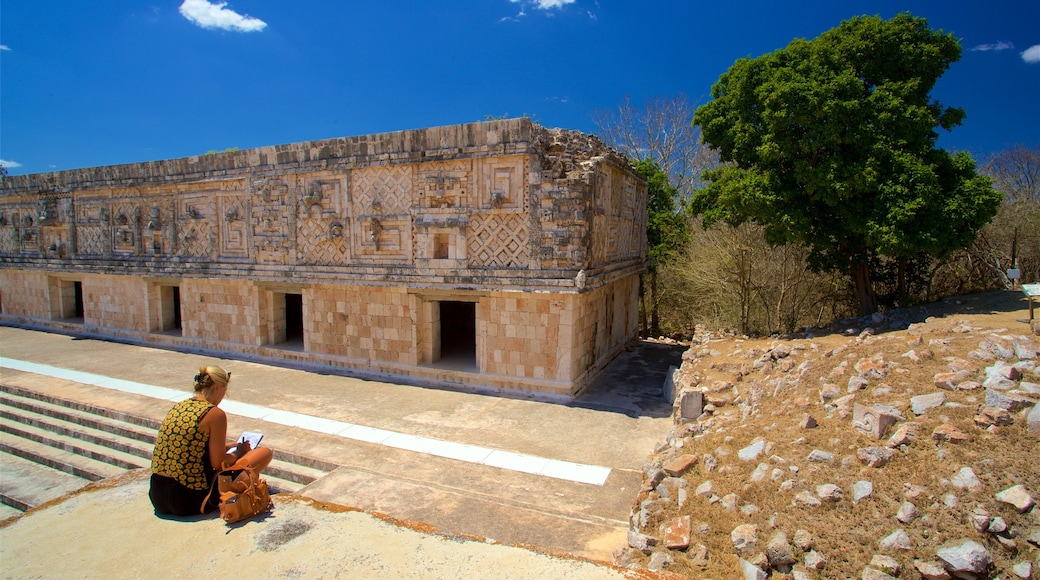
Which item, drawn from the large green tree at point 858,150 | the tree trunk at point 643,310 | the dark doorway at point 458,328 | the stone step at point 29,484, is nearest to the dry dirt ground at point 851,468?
the large green tree at point 858,150

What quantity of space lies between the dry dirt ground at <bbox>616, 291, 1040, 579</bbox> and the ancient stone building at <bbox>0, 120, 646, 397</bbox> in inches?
144

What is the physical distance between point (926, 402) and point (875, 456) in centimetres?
78

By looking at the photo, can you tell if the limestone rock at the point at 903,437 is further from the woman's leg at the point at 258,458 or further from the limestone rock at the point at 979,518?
the woman's leg at the point at 258,458

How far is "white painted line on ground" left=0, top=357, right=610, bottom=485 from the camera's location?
19.4 feet

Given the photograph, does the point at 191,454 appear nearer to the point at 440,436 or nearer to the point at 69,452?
the point at 440,436

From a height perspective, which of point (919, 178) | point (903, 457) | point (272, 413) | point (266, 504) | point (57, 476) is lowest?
point (57, 476)

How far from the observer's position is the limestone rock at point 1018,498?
3000 mm

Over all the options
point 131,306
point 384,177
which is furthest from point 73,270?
point 384,177

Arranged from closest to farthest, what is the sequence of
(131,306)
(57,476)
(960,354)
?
(960,354) < (57,476) < (131,306)

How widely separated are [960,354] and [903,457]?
1.82 m

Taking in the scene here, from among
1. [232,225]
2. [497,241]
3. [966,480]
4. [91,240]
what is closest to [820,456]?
[966,480]

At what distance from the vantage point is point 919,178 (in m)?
7.40

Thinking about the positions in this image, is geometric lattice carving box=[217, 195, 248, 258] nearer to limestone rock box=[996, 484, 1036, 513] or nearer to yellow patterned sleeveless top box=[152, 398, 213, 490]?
yellow patterned sleeveless top box=[152, 398, 213, 490]

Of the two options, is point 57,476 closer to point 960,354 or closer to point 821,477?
point 821,477
